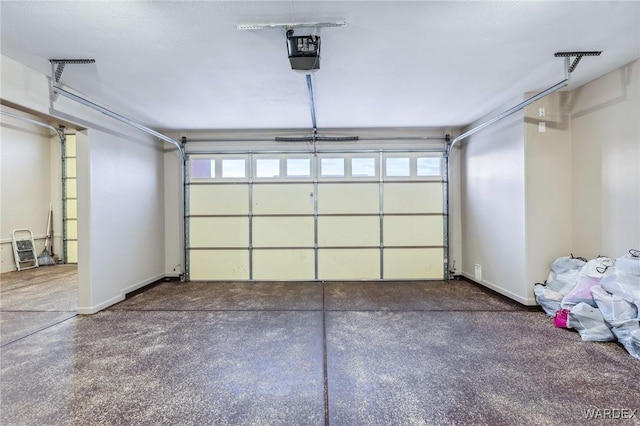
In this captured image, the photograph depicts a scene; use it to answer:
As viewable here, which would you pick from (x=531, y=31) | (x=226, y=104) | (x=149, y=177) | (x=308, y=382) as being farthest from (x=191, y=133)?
(x=531, y=31)

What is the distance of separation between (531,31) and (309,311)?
3.25 meters

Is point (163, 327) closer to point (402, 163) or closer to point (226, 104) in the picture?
point (226, 104)

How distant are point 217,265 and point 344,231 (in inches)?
88.9

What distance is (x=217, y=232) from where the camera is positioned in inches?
186

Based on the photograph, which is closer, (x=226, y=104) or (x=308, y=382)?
(x=308, y=382)

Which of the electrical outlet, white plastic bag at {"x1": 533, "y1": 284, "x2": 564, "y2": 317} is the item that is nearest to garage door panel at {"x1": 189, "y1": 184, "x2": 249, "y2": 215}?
the electrical outlet

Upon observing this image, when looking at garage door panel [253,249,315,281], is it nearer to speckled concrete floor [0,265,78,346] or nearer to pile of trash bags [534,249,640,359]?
speckled concrete floor [0,265,78,346]

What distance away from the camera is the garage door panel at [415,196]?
183 inches

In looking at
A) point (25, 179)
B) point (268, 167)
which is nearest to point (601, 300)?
point (268, 167)

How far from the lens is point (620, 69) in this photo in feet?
8.63

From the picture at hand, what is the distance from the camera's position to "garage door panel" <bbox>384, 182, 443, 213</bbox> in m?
4.66

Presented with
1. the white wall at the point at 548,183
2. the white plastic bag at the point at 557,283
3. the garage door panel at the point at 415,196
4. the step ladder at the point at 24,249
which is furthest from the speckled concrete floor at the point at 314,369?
the step ladder at the point at 24,249

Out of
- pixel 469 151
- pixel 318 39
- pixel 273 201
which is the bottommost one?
pixel 273 201

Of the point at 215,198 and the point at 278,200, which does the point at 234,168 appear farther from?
the point at 278,200
